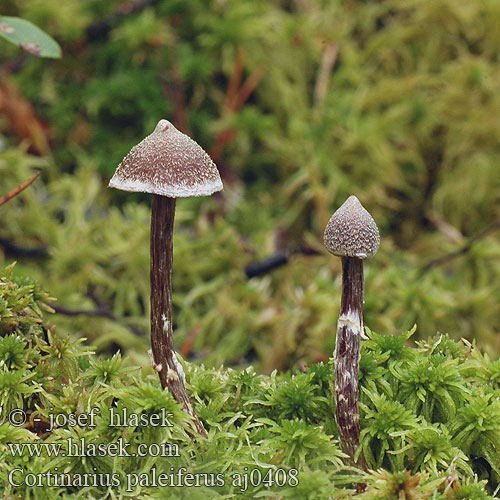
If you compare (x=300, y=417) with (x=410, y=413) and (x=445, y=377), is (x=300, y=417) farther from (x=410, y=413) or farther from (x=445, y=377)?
(x=445, y=377)

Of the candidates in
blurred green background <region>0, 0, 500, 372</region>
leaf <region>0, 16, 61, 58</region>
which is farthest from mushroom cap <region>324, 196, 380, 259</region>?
blurred green background <region>0, 0, 500, 372</region>

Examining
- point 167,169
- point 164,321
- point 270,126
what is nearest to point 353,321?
point 164,321

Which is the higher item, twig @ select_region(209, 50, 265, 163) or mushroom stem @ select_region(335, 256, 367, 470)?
twig @ select_region(209, 50, 265, 163)

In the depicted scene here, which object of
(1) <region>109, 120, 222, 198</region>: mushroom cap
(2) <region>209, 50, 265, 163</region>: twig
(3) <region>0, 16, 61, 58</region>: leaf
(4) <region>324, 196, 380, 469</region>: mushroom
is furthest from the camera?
(2) <region>209, 50, 265, 163</region>: twig

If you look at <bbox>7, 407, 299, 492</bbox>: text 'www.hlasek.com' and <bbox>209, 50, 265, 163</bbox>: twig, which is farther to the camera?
<bbox>209, 50, 265, 163</bbox>: twig

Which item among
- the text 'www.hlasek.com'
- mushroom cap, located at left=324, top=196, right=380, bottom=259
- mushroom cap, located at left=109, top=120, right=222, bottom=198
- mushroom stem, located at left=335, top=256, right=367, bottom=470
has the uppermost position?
mushroom cap, located at left=109, top=120, right=222, bottom=198

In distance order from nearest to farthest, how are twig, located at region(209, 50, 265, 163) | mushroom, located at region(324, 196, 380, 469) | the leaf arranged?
mushroom, located at region(324, 196, 380, 469)
the leaf
twig, located at region(209, 50, 265, 163)

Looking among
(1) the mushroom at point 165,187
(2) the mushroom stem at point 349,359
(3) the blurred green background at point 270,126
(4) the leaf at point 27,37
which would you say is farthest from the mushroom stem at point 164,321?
(3) the blurred green background at point 270,126

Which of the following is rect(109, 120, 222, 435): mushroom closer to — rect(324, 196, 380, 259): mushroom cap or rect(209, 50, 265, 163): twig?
rect(324, 196, 380, 259): mushroom cap
